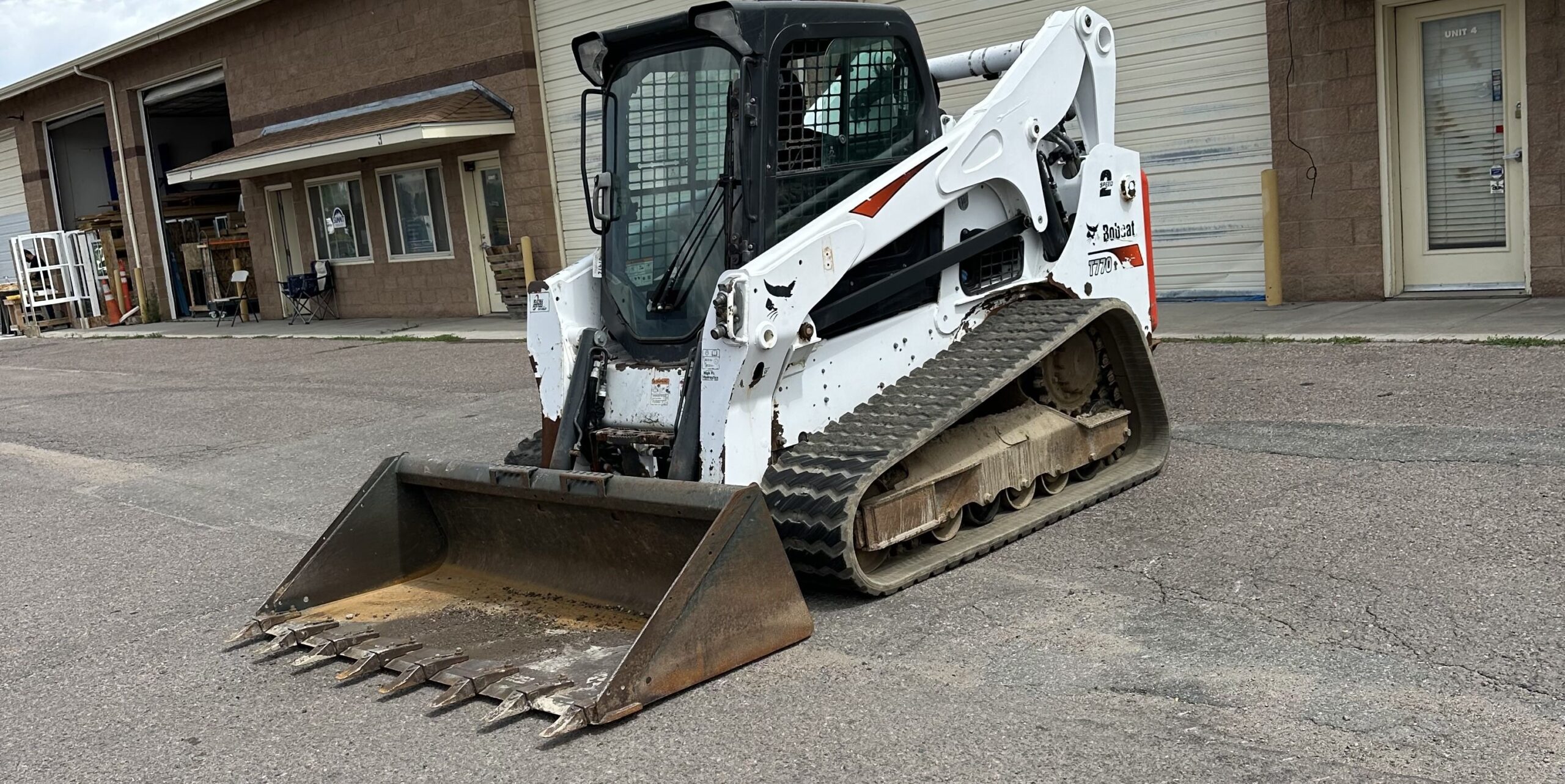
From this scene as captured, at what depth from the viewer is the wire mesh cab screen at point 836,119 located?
5922 millimetres

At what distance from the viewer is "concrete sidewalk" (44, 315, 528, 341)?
727 inches

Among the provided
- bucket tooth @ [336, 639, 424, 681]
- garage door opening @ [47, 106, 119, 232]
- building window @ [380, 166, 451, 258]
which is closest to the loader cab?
bucket tooth @ [336, 639, 424, 681]

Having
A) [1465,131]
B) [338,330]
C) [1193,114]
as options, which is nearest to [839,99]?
[1465,131]

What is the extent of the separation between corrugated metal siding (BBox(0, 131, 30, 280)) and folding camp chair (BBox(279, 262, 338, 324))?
13858mm

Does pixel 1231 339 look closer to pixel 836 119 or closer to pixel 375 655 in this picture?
pixel 836 119

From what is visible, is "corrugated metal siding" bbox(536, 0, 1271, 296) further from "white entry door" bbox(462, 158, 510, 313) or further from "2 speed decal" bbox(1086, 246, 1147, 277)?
"white entry door" bbox(462, 158, 510, 313)

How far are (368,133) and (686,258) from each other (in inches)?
594

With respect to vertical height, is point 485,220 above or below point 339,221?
below

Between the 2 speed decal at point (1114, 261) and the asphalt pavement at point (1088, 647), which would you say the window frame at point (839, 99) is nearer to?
the 2 speed decal at point (1114, 261)

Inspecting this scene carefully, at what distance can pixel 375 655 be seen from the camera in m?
4.89

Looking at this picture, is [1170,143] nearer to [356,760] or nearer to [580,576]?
[580,576]

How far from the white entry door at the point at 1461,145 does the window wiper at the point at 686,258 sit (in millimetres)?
8124

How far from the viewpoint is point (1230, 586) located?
510 cm

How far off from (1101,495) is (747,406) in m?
2.01
